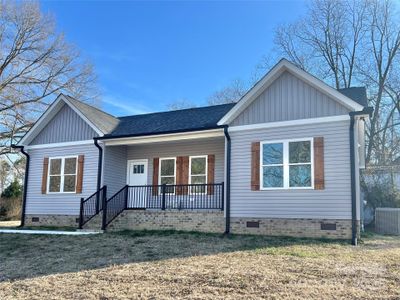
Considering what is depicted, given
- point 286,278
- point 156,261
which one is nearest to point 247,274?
point 286,278

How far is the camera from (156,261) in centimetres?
788

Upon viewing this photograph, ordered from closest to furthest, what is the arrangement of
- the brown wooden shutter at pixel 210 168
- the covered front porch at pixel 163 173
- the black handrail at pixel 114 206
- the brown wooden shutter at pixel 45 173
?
the black handrail at pixel 114 206 < the covered front porch at pixel 163 173 < the brown wooden shutter at pixel 210 168 < the brown wooden shutter at pixel 45 173

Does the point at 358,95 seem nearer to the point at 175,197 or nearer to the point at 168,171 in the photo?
the point at 175,197

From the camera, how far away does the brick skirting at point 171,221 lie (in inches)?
494

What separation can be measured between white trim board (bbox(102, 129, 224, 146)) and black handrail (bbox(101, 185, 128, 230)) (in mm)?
1806

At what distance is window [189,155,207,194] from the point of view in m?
14.6

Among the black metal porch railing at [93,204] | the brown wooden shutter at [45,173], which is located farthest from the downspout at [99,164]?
the brown wooden shutter at [45,173]

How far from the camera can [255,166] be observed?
39.1 ft

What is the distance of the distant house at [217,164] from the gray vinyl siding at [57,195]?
0.04m

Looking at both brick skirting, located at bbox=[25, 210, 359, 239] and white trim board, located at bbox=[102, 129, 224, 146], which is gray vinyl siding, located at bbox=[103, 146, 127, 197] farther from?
brick skirting, located at bbox=[25, 210, 359, 239]

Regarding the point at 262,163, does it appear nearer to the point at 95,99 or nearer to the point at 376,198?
the point at 376,198

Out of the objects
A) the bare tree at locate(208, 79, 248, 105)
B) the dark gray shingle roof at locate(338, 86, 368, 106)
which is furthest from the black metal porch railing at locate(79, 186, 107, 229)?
the bare tree at locate(208, 79, 248, 105)

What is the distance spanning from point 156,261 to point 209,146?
7.39 metres

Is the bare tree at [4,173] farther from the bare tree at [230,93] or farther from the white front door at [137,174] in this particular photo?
the bare tree at [230,93]
